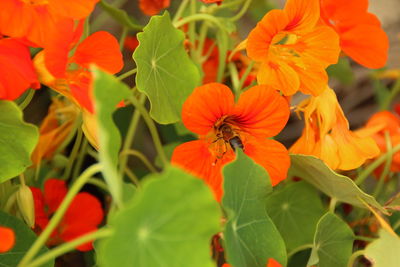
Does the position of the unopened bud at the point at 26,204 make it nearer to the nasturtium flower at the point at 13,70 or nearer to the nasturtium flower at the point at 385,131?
the nasturtium flower at the point at 13,70

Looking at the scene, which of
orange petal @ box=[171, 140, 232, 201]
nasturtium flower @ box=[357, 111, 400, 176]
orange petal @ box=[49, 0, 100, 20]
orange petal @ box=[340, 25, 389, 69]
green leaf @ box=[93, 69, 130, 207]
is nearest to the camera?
green leaf @ box=[93, 69, 130, 207]

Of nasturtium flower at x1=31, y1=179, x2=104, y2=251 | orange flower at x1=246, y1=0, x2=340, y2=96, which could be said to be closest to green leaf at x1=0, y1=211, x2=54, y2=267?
nasturtium flower at x1=31, y1=179, x2=104, y2=251

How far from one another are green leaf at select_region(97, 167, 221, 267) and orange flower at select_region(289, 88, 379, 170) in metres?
0.38

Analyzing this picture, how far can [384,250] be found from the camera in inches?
29.4

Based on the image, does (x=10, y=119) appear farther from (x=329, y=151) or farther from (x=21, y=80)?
(x=329, y=151)

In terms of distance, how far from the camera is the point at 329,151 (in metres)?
0.88

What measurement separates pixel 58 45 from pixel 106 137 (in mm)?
265

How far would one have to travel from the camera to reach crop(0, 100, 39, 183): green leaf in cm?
77

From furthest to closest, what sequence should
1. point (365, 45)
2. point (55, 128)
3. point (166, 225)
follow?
1. point (55, 128)
2. point (365, 45)
3. point (166, 225)

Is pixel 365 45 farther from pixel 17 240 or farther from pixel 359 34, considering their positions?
pixel 17 240

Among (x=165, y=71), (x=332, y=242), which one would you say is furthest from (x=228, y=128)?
(x=332, y=242)

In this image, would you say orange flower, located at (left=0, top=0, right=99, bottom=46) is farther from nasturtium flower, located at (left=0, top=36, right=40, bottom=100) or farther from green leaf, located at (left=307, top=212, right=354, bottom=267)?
green leaf, located at (left=307, top=212, right=354, bottom=267)

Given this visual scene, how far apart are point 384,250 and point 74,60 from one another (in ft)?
1.47

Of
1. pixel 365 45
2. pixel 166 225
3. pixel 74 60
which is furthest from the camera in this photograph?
pixel 365 45
